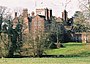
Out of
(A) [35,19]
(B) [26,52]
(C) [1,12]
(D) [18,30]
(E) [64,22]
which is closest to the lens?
(B) [26,52]

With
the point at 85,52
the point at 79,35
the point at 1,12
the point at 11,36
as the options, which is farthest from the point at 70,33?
the point at 11,36

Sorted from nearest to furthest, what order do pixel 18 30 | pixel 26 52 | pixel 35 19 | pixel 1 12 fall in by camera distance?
pixel 26 52
pixel 18 30
pixel 1 12
pixel 35 19

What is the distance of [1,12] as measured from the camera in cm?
10206

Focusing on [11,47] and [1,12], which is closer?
[11,47]

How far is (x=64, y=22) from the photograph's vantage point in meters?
122

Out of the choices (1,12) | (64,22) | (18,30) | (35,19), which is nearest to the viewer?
(18,30)

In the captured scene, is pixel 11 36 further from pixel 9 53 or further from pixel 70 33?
pixel 70 33

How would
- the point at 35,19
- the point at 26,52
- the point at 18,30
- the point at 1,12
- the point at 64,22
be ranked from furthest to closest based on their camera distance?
the point at 64,22, the point at 35,19, the point at 1,12, the point at 18,30, the point at 26,52

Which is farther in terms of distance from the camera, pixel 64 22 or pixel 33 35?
pixel 64 22

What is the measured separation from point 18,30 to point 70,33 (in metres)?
50.8

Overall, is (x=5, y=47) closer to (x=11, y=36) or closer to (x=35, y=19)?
(x=11, y=36)

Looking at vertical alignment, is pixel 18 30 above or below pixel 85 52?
above

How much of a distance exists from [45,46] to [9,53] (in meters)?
6.54

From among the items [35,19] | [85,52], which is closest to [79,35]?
[35,19]
